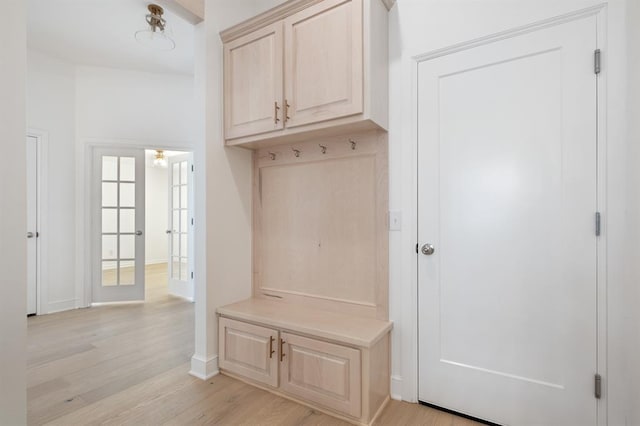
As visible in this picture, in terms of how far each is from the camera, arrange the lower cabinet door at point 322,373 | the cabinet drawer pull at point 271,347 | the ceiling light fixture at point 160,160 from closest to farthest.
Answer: the lower cabinet door at point 322,373 → the cabinet drawer pull at point 271,347 → the ceiling light fixture at point 160,160

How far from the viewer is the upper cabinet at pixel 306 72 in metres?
1.80

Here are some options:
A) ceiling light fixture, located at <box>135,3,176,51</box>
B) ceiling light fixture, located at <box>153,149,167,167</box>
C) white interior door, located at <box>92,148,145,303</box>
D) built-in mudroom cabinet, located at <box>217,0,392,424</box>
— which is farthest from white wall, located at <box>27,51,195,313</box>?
built-in mudroom cabinet, located at <box>217,0,392,424</box>

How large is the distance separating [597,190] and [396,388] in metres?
1.51

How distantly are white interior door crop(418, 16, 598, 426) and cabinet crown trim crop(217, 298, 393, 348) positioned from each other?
367 millimetres

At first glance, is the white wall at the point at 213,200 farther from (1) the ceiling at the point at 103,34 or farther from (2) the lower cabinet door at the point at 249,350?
(1) the ceiling at the point at 103,34

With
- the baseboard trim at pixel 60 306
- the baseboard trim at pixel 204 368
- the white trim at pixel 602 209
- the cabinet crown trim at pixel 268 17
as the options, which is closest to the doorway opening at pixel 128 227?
the baseboard trim at pixel 60 306

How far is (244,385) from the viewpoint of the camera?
216cm

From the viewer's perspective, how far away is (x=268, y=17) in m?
2.13

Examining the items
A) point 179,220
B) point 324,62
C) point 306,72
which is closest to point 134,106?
point 179,220

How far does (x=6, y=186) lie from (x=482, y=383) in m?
2.35

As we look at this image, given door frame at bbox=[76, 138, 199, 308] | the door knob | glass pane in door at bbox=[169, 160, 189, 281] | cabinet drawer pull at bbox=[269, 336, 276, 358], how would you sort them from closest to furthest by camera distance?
1. the door knob
2. cabinet drawer pull at bbox=[269, 336, 276, 358]
3. door frame at bbox=[76, 138, 199, 308]
4. glass pane in door at bbox=[169, 160, 189, 281]

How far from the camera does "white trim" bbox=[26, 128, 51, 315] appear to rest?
369 centimetres

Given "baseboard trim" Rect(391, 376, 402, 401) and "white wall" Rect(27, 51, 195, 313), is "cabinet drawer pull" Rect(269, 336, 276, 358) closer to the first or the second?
"baseboard trim" Rect(391, 376, 402, 401)

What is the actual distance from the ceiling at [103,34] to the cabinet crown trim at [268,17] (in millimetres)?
995
